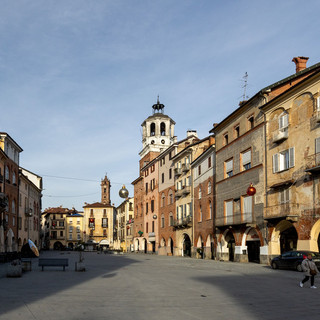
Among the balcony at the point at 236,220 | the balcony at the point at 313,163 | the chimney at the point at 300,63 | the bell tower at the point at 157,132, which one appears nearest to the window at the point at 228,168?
the balcony at the point at 236,220

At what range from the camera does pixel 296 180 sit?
30688 mm

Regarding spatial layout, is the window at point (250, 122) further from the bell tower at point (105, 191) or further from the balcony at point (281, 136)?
the bell tower at point (105, 191)

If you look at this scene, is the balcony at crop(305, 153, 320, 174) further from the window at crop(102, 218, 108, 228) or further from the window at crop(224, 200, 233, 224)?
the window at crop(102, 218, 108, 228)

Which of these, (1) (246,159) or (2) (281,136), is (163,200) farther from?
(2) (281,136)

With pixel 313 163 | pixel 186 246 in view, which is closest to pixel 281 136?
pixel 313 163

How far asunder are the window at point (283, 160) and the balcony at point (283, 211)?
8.56 ft

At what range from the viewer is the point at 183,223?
5628 cm

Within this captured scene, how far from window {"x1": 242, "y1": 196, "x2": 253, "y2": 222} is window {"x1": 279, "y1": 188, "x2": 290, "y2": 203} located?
15.5ft

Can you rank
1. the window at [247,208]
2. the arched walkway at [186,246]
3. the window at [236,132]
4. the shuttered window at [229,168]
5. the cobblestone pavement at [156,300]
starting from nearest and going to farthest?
the cobblestone pavement at [156,300], the window at [247,208], the window at [236,132], the shuttered window at [229,168], the arched walkway at [186,246]

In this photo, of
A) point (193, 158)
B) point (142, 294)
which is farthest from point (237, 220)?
point (142, 294)

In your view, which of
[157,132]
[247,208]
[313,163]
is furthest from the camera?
[157,132]

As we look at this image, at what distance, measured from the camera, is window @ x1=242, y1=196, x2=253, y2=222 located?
121ft

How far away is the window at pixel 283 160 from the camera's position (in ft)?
103

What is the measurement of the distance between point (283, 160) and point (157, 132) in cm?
5098
